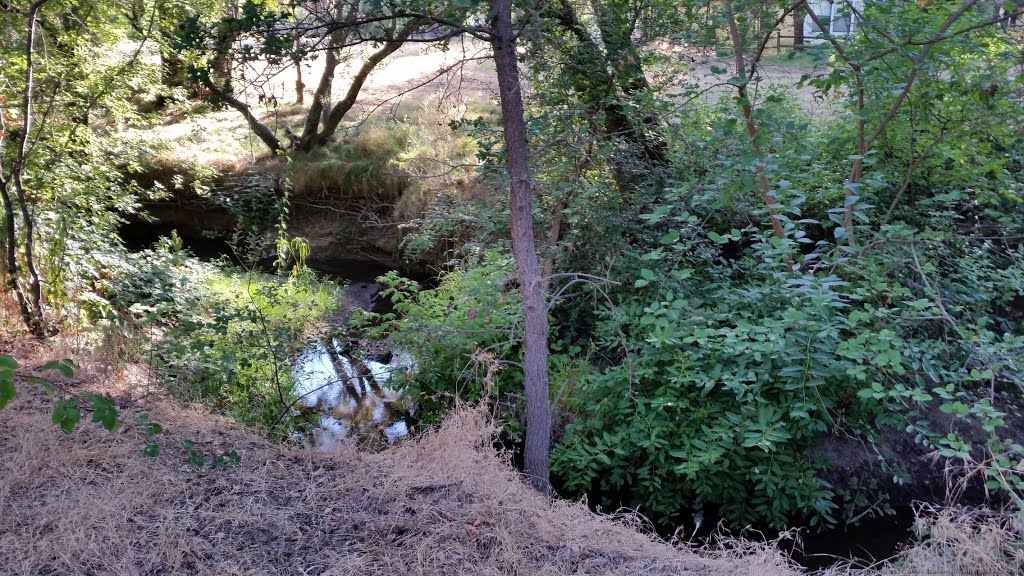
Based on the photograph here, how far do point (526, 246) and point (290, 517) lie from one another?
7.36ft

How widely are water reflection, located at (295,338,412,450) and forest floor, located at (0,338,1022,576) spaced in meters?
1.86

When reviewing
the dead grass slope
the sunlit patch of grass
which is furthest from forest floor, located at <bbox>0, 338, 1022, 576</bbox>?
the sunlit patch of grass

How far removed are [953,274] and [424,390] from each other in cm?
449

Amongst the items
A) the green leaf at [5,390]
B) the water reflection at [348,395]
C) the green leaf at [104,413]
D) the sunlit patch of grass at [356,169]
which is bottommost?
the water reflection at [348,395]

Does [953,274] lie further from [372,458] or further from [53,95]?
[53,95]

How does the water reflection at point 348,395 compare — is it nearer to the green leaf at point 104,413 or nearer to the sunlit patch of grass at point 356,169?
the green leaf at point 104,413

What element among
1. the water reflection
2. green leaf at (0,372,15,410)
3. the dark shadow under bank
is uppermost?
green leaf at (0,372,15,410)

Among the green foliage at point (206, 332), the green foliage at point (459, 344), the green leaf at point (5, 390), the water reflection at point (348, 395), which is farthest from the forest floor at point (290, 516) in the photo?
the water reflection at point (348, 395)

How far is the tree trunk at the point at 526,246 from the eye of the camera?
4.60 meters

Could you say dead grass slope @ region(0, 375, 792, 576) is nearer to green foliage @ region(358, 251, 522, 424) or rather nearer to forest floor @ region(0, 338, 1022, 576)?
forest floor @ region(0, 338, 1022, 576)

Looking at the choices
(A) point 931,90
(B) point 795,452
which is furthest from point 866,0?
(B) point 795,452

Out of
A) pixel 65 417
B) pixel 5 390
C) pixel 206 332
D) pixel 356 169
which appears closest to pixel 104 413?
pixel 65 417

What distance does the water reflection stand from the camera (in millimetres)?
6422

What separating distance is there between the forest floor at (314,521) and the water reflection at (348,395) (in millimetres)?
1864
